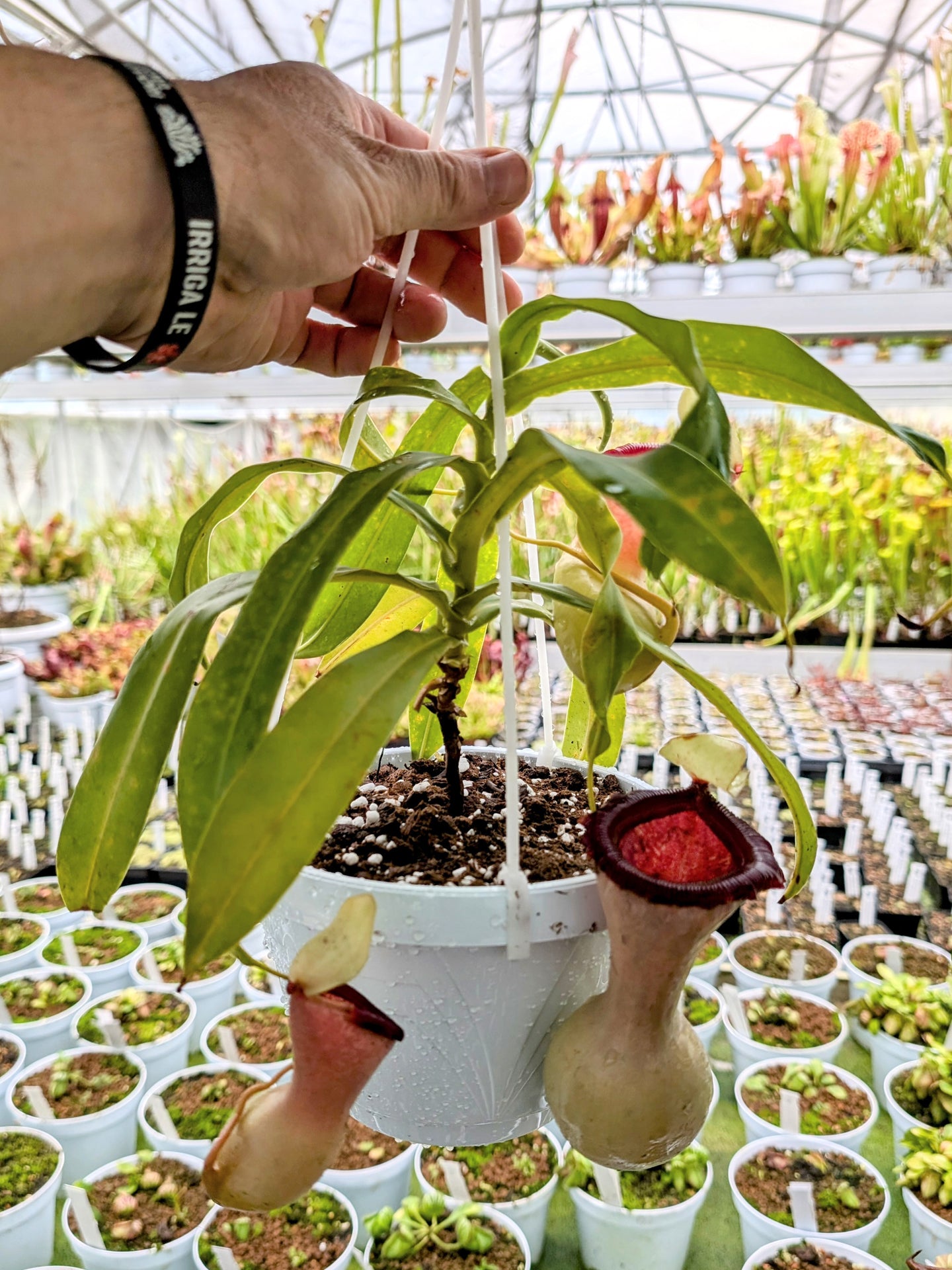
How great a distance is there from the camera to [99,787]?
472 millimetres

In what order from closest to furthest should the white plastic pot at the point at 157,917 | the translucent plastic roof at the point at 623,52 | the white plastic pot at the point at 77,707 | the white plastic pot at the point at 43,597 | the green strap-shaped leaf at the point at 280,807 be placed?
the green strap-shaped leaf at the point at 280,807 → the white plastic pot at the point at 157,917 → the white plastic pot at the point at 77,707 → the white plastic pot at the point at 43,597 → the translucent plastic roof at the point at 623,52

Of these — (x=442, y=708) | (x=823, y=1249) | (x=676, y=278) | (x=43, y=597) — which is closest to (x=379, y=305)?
(x=442, y=708)

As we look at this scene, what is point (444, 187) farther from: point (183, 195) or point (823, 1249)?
point (823, 1249)

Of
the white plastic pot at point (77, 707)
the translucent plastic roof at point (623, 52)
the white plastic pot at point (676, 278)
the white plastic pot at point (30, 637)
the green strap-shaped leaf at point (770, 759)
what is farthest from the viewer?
the translucent plastic roof at point (623, 52)

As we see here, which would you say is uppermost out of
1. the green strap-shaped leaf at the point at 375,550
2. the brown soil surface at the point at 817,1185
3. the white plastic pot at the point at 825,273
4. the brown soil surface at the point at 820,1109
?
the white plastic pot at the point at 825,273

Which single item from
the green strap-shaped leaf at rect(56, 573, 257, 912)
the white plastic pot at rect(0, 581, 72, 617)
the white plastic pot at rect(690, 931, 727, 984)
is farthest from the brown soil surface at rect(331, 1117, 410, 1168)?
the white plastic pot at rect(0, 581, 72, 617)

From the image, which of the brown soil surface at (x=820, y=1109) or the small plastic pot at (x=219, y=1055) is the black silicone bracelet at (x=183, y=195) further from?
the brown soil surface at (x=820, y=1109)

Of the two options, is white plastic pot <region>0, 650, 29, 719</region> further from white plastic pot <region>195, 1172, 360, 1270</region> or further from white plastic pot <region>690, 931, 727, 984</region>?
white plastic pot <region>690, 931, 727, 984</region>

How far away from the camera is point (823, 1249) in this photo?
1.25 m

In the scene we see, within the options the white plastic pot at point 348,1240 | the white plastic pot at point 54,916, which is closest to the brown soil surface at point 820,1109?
the white plastic pot at point 348,1240

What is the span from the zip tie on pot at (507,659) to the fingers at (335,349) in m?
0.40

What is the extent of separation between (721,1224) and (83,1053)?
115cm

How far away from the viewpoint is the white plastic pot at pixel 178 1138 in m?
1.45

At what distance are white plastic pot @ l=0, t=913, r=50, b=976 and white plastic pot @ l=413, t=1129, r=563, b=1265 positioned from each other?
3.06ft
